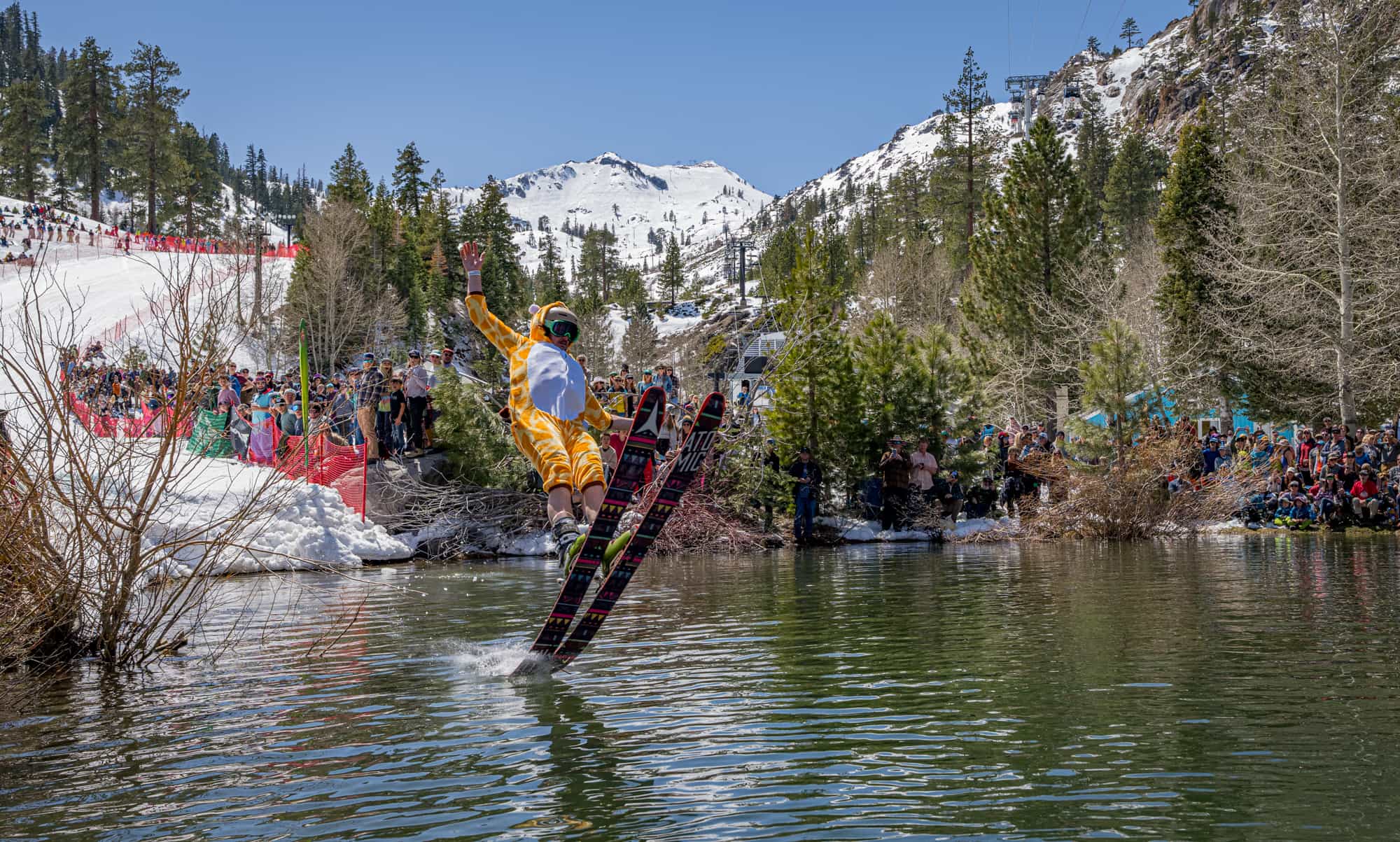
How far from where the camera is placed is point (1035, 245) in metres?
41.4

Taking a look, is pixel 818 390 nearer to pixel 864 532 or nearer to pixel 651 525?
pixel 864 532

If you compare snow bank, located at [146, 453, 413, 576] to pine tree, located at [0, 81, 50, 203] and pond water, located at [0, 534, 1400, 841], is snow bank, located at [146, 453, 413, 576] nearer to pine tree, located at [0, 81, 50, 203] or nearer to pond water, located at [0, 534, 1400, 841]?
pond water, located at [0, 534, 1400, 841]

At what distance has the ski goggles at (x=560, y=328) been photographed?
855cm

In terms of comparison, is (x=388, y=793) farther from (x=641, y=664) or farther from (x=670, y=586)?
(x=670, y=586)

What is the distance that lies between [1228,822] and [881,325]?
20343mm

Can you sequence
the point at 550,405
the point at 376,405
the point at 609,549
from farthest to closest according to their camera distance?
the point at 376,405 → the point at 550,405 → the point at 609,549

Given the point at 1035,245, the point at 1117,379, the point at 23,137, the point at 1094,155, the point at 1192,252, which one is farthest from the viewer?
the point at 23,137

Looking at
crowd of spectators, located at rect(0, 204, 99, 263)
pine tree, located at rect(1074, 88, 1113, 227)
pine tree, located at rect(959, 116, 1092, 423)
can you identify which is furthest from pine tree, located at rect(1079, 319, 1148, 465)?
pine tree, located at rect(1074, 88, 1113, 227)

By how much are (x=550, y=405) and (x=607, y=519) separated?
1074 mm

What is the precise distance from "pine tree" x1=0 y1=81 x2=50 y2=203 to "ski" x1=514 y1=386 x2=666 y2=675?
115 metres

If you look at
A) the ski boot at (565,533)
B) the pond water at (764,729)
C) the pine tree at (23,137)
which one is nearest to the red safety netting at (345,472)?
the pond water at (764,729)

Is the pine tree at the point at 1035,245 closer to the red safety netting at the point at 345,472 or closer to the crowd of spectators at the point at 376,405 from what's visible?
the crowd of spectators at the point at 376,405

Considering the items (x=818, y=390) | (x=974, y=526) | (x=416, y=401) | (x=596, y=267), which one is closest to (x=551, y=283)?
(x=596, y=267)

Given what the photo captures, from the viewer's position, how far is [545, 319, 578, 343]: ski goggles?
8555 millimetres
